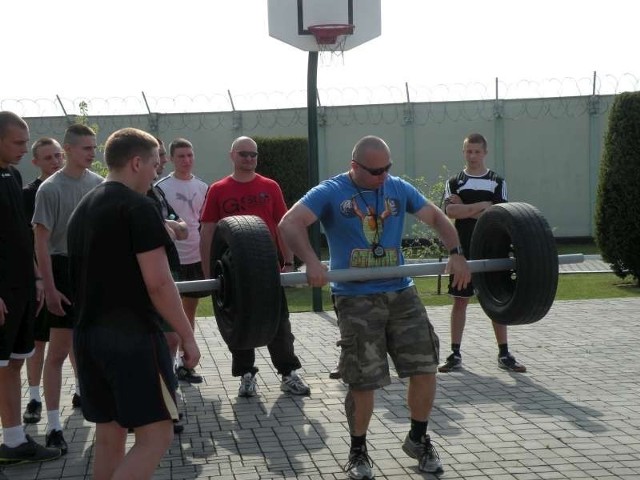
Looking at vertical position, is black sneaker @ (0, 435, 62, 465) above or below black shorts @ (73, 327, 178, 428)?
below

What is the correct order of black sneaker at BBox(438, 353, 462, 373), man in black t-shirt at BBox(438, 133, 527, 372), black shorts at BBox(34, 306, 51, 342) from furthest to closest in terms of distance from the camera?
black sneaker at BBox(438, 353, 462, 373)
man in black t-shirt at BBox(438, 133, 527, 372)
black shorts at BBox(34, 306, 51, 342)

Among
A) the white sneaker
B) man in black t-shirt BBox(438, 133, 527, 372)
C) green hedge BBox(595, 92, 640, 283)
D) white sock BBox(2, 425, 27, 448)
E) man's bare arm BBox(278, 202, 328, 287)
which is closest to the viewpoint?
man's bare arm BBox(278, 202, 328, 287)

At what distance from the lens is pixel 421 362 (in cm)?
527

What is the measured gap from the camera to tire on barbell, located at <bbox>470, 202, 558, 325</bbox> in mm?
5355

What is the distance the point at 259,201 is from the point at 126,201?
3.42 m

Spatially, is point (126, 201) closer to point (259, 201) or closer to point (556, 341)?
point (259, 201)

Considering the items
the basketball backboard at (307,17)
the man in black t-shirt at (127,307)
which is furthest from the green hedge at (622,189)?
the man in black t-shirt at (127,307)

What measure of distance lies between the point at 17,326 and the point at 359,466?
2058 mm

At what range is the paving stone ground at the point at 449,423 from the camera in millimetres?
5371

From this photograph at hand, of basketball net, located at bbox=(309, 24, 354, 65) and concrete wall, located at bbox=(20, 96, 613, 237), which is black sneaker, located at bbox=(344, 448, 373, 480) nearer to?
basketball net, located at bbox=(309, 24, 354, 65)

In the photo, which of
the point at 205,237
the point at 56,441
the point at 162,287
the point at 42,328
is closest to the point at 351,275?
the point at 162,287

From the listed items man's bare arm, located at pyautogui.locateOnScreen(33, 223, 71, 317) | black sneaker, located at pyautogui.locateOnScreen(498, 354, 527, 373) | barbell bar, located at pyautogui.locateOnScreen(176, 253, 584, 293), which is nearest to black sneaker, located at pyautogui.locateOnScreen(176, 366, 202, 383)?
man's bare arm, located at pyautogui.locateOnScreen(33, 223, 71, 317)

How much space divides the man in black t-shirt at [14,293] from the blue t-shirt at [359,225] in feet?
5.37

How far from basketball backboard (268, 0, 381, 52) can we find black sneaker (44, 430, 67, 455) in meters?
6.33
